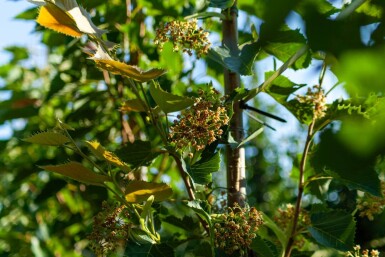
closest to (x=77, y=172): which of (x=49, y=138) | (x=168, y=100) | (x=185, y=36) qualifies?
(x=49, y=138)

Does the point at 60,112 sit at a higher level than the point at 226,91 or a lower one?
lower

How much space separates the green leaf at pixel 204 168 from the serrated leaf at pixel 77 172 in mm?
137

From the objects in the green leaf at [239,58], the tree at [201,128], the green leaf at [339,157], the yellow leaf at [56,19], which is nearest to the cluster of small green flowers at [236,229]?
the tree at [201,128]

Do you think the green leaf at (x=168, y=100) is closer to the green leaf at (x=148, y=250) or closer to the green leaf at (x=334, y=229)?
the green leaf at (x=148, y=250)

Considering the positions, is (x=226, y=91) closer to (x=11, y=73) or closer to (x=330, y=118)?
(x=330, y=118)

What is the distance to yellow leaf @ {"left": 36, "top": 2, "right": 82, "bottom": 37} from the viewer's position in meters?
0.77

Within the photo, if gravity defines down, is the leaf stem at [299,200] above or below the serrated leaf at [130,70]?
below

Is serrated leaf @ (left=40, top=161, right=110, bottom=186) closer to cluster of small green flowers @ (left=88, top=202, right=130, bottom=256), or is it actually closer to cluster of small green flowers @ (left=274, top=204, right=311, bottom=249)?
cluster of small green flowers @ (left=88, top=202, right=130, bottom=256)

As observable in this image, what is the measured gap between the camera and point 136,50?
5.45ft

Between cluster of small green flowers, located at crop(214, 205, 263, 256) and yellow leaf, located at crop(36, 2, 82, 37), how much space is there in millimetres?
347

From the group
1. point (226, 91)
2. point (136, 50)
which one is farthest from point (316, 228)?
point (136, 50)

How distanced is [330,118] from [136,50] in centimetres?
77

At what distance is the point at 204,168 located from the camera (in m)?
0.94

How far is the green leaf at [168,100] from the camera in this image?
877 millimetres
